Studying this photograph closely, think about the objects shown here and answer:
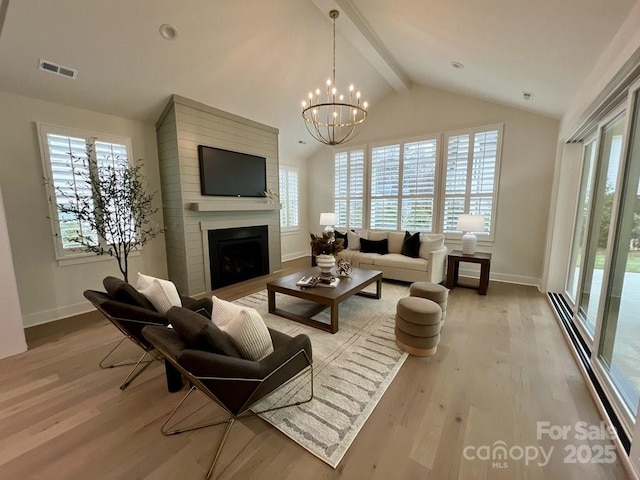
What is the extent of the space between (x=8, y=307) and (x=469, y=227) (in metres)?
5.74

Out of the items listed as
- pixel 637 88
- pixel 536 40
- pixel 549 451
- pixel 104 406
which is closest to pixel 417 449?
pixel 549 451

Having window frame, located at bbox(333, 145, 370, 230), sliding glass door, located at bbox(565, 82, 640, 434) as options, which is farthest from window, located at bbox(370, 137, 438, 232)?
sliding glass door, located at bbox(565, 82, 640, 434)

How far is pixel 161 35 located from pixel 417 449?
14.6ft

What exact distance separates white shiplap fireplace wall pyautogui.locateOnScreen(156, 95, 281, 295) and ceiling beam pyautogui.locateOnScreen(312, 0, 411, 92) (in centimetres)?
217

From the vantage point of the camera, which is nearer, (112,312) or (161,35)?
(112,312)

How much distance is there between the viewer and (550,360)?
8.24 ft

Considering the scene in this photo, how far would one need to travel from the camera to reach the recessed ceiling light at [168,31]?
116 inches

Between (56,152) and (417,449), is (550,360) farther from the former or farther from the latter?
(56,152)

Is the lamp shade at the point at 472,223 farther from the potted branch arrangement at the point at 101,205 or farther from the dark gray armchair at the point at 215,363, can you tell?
the potted branch arrangement at the point at 101,205

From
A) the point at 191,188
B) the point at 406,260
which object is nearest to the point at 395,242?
the point at 406,260

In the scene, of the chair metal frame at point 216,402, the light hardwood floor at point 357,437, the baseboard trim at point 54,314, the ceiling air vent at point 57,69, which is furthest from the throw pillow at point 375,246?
the ceiling air vent at point 57,69

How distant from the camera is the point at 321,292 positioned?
312 cm

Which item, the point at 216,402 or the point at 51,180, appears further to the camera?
the point at 51,180

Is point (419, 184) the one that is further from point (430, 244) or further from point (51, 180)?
point (51, 180)
